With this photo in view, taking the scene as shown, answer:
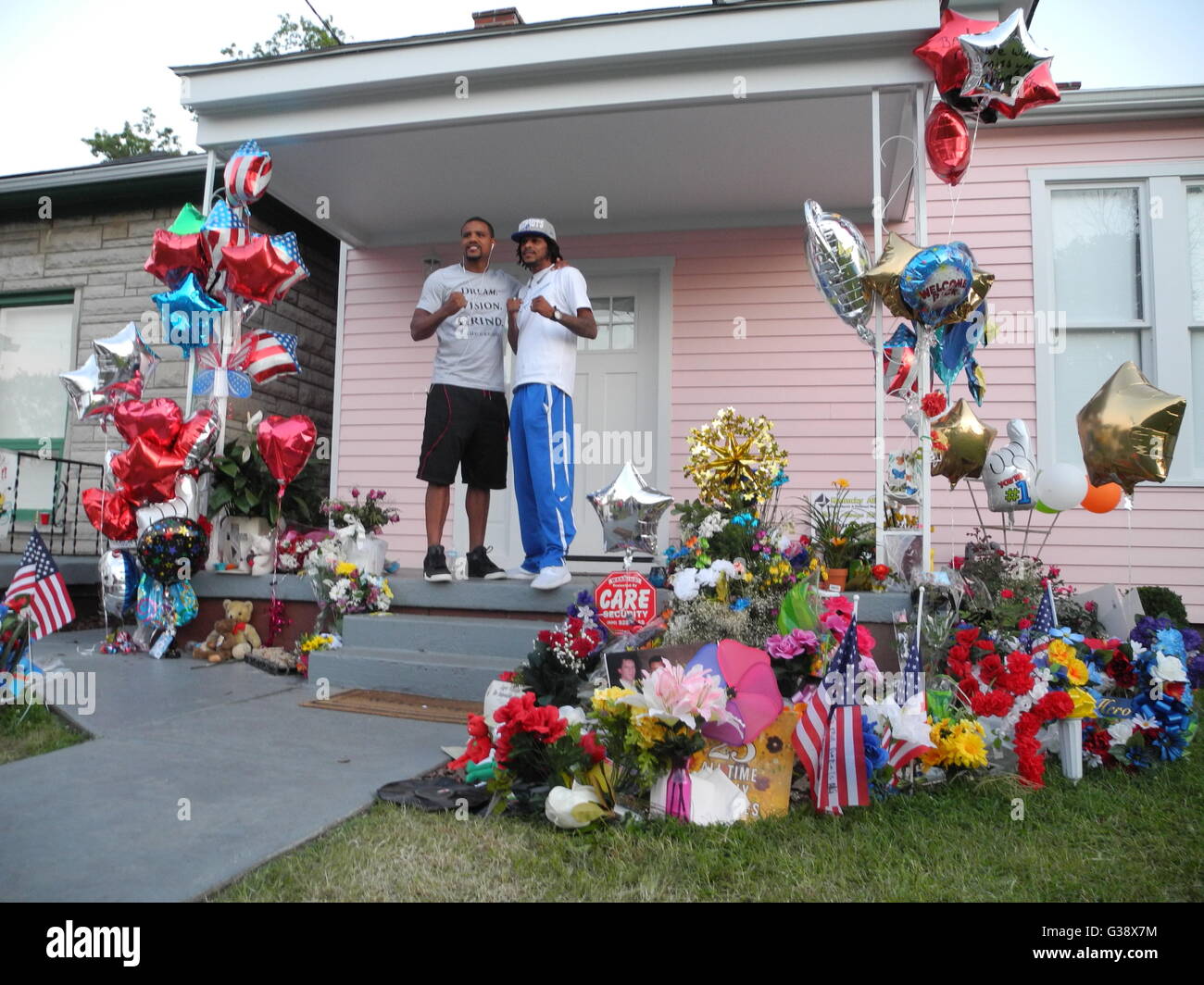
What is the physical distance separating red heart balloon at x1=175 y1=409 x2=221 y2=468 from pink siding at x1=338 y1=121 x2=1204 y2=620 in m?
1.82

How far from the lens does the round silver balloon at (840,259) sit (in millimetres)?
4047

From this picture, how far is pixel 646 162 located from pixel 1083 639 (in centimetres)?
→ 391

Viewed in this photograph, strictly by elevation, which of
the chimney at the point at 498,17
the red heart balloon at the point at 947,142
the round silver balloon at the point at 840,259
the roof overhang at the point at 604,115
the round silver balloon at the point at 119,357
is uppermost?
the chimney at the point at 498,17

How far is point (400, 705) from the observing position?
12.6 feet

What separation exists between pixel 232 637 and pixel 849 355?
4673 millimetres

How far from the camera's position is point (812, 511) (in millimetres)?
4453

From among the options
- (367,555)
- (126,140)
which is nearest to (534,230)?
(367,555)

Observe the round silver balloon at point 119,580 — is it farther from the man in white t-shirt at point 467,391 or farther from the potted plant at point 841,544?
the potted plant at point 841,544

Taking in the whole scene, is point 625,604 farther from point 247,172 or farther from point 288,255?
point 247,172

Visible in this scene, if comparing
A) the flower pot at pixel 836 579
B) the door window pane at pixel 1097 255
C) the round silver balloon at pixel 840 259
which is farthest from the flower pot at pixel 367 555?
the door window pane at pixel 1097 255

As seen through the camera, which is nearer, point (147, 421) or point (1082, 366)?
point (147, 421)

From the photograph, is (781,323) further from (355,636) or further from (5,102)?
(5,102)

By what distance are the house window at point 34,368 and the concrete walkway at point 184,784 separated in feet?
13.6
